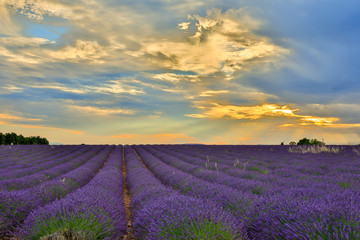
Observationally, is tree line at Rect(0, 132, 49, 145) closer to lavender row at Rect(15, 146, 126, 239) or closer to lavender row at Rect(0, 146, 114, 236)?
lavender row at Rect(0, 146, 114, 236)

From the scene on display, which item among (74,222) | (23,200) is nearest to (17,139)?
(23,200)

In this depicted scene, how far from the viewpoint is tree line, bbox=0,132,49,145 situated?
1863 inches

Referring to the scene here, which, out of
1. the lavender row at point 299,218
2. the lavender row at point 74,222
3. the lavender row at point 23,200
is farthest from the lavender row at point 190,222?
the lavender row at point 23,200

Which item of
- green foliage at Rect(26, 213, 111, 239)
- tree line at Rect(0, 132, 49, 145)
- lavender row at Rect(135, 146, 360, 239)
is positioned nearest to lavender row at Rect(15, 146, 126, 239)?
green foliage at Rect(26, 213, 111, 239)

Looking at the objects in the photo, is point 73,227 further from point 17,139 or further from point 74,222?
point 17,139

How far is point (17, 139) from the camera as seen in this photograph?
50094mm

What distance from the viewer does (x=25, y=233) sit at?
13.2 ft

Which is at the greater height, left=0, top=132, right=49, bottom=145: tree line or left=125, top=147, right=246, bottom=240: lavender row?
left=0, top=132, right=49, bottom=145: tree line

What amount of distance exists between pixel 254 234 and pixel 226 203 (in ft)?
4.37

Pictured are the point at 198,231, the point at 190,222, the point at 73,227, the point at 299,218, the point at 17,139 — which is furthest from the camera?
the point at 17,139

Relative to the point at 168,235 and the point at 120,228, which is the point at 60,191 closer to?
the point at 120,228

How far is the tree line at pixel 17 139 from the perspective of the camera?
155 ft

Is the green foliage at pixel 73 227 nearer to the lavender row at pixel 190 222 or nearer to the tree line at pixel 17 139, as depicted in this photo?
the lavender row at pixel 190 222

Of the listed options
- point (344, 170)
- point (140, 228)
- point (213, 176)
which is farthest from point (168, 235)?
point (344, 170)
